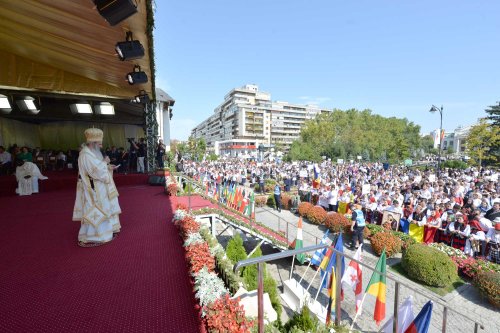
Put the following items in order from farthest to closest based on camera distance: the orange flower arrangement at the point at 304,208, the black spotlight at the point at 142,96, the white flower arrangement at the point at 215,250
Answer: the orange flower arrangement at the point at 304,208, the black spotlight at the point at 142,96, the white flower arrangement at the point at 215,250

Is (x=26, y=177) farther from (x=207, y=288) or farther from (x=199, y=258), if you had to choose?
(x=207, y=288)

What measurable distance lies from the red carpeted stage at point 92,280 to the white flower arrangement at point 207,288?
0.27 m

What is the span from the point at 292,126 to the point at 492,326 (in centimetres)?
11366

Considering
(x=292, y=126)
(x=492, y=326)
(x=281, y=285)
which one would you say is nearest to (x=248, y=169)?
(x=281, y=285)

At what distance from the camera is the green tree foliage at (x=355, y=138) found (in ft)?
193

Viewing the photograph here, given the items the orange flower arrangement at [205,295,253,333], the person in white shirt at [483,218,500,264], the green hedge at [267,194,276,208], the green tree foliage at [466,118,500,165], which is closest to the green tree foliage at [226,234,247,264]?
the orange flower arrangement at [205,295,253,333]

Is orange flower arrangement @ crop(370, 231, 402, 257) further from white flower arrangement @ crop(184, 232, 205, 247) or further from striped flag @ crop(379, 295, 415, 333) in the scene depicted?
white flower arrangement @ crop(184, 232, 205, 247)

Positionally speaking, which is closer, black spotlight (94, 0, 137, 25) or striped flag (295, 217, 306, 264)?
black spotlight (94, 0, 137, 25)

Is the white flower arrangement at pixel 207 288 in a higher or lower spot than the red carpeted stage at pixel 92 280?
higher

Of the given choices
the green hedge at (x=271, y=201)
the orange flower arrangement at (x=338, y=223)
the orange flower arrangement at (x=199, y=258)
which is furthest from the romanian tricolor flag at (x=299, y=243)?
the green hedge at (x=271, y=201)

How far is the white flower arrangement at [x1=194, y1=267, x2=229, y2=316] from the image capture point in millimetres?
3126

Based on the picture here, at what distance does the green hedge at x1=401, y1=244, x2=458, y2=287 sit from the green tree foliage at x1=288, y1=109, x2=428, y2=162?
50031mm

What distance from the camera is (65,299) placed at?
3439 millimetres

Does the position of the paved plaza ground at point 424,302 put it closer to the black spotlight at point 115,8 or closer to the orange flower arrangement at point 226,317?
the orange flower arrangement at point 226,317
